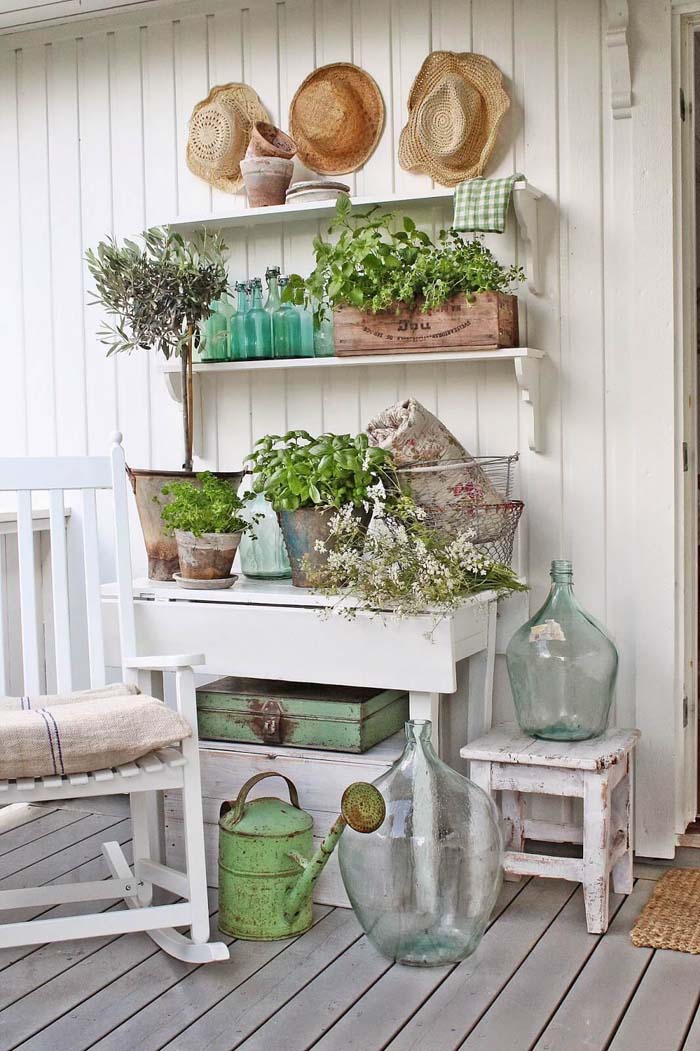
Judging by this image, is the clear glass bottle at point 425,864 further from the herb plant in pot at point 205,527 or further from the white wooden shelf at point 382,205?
the white wooden shelf at point 382,205

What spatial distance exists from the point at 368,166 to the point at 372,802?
1.69 m

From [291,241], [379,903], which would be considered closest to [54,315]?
[291,241]

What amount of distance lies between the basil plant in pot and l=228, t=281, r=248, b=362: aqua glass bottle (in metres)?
0.44

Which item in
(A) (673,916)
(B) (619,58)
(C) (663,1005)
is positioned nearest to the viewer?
(C) (663,1005)

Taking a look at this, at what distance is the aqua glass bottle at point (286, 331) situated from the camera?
10.1 ft

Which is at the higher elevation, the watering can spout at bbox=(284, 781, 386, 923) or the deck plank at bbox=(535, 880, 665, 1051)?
the watering can spout at bbox=(284, 781, 386, 923)

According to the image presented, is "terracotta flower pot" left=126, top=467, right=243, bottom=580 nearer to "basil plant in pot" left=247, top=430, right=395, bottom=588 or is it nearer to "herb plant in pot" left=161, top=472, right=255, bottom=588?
"herb plant in pot" left=161, top=472, right=255, bottom=588

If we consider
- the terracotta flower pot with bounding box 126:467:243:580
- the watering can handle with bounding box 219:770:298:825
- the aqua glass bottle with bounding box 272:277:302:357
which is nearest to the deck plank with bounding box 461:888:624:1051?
the watering can handle with bounding box 219:770:298:825

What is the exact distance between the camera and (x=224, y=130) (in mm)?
3176

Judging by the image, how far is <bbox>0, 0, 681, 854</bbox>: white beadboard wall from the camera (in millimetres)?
2834

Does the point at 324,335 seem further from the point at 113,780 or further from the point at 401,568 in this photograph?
the point at 113,780

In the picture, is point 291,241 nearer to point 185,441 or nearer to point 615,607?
point 185,441

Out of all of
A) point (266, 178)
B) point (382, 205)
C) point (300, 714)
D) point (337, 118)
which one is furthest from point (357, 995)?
point (337, 118)

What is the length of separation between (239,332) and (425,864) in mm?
1509
